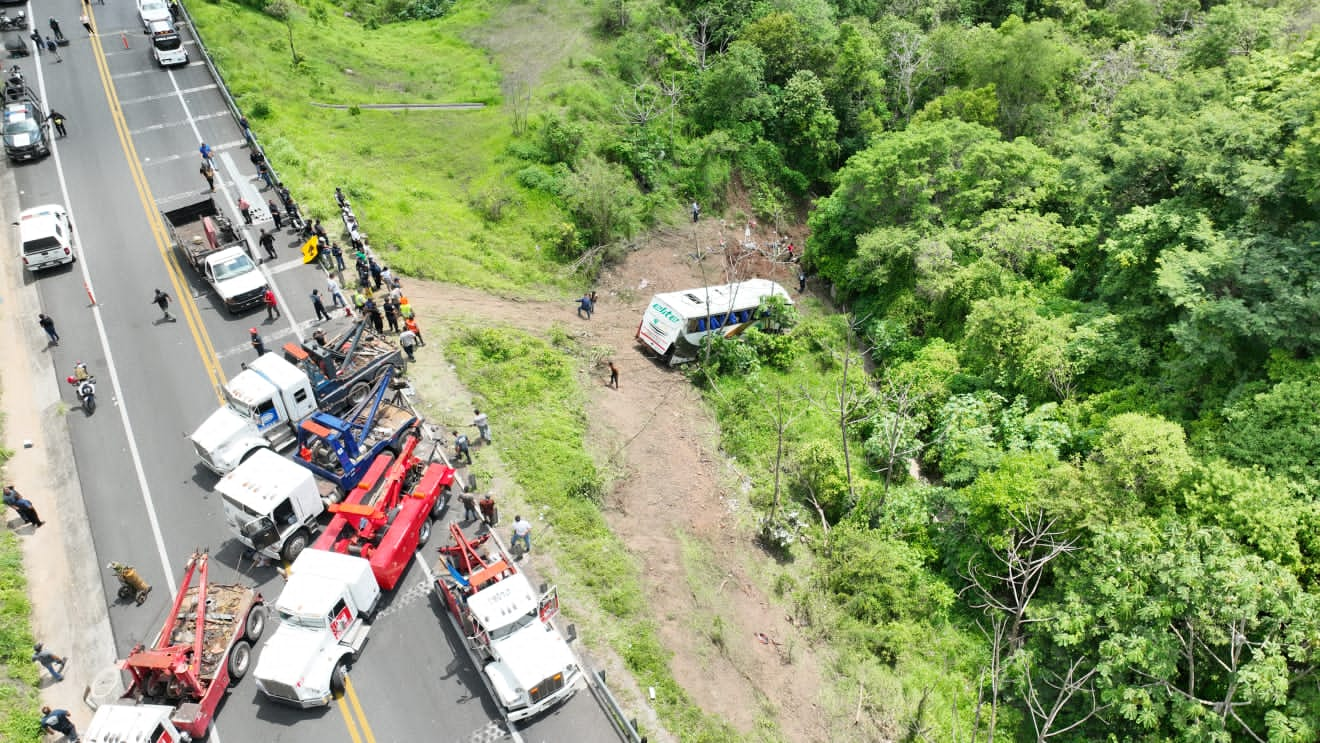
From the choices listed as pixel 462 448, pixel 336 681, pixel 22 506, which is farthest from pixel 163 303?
pixel 336 681

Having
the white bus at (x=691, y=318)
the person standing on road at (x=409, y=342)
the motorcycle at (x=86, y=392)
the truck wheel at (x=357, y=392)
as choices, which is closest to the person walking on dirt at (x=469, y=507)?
the truck wheel at (x=357, y=392)

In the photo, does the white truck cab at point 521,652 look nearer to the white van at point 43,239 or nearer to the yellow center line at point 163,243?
the yellow center line at point 163,243

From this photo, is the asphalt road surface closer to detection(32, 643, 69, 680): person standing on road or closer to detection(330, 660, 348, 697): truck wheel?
detection(330, 660, 348, 697): truck wheel

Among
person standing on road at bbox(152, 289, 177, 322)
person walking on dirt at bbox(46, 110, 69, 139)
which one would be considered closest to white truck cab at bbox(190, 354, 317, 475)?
person standing on road at bbox(152, 289, 177, 322)

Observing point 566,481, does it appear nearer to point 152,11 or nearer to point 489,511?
point 489,511

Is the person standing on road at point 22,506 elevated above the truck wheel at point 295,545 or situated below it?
above

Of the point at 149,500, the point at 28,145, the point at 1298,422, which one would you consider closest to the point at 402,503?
the point at 149,500

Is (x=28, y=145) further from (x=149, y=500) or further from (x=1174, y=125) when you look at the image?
(x=1174, y=125)

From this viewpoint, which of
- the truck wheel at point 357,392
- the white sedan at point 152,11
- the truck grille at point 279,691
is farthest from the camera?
the white sedan at point 152,11
